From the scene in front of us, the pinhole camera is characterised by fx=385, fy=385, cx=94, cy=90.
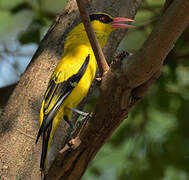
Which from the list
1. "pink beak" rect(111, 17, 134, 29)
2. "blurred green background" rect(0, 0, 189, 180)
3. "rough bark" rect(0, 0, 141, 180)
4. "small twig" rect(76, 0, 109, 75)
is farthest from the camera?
"blurred green background" rect(0, 0, 189, 180)

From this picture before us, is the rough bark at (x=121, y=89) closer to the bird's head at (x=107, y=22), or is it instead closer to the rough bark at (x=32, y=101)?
the rough bark at (x=32, y=101)

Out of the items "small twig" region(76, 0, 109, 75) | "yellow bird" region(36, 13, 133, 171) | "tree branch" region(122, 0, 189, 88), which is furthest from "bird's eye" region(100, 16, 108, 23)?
"tree branch" region(122, 0, 189, 88)

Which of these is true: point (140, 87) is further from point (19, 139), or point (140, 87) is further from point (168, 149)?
point (168, 149)

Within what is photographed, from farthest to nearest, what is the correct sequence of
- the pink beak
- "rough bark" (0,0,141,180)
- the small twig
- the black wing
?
the pink beak < "rough bark" (0,0,141,180) < the black wing < the small twig

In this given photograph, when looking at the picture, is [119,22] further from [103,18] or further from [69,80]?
[69,80]

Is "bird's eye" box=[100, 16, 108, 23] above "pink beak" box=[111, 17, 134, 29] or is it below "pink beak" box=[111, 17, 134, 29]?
above

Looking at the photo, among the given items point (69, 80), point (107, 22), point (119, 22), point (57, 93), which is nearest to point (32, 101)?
point (57, 93)

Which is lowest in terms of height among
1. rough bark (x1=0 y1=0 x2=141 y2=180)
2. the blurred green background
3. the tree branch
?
the blurred green background

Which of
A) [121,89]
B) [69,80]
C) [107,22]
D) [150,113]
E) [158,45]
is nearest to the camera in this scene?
[158,45]

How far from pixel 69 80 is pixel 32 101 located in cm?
37

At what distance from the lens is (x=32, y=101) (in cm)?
328

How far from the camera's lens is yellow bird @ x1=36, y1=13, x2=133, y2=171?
3.02 meters

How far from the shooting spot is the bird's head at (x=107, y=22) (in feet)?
12.2

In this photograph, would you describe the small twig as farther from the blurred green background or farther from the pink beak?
the blurred green background
